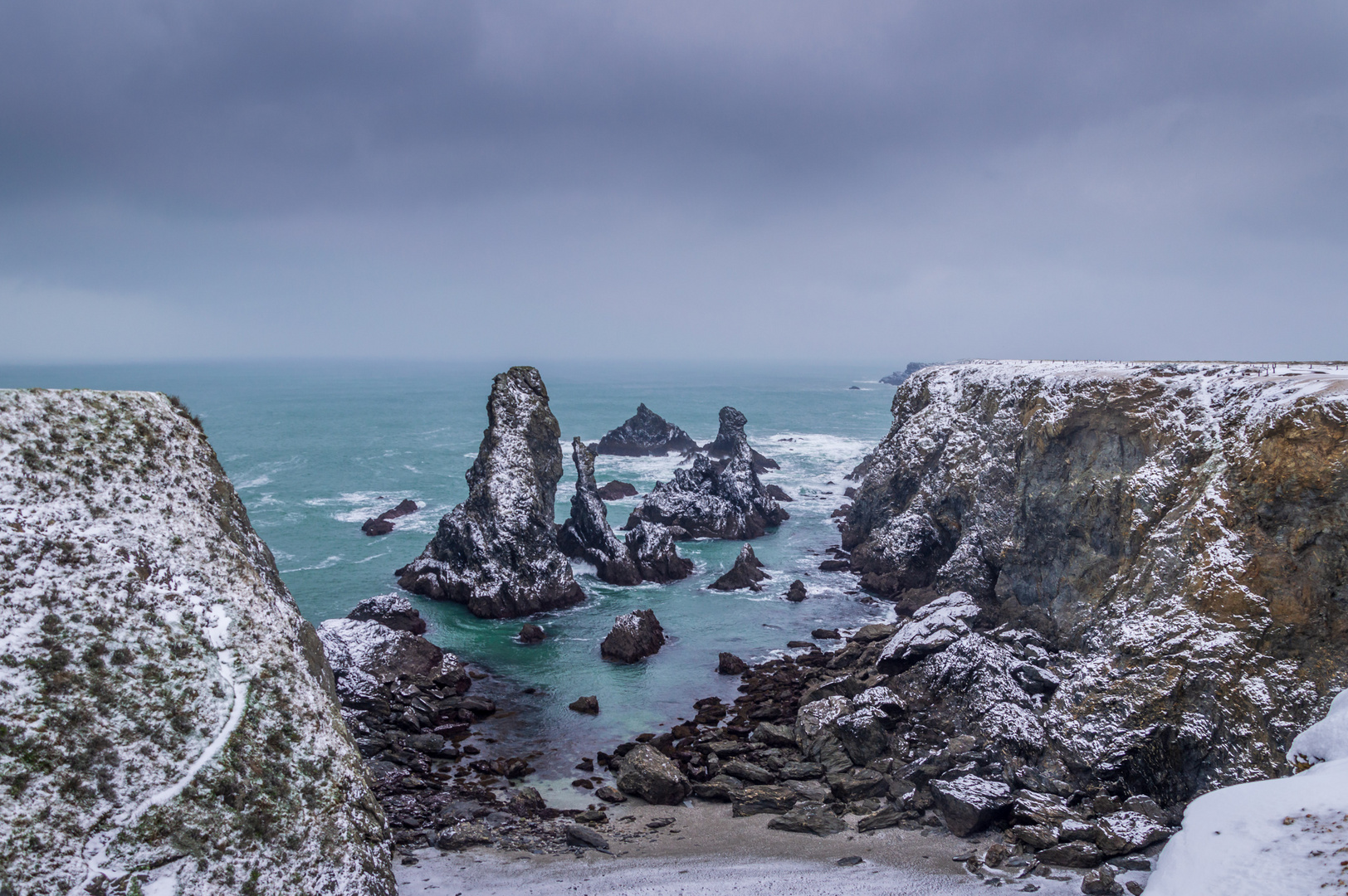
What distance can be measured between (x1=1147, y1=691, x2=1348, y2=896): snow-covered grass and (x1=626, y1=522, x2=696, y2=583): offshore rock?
123ft

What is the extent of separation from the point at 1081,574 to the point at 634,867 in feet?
75.4

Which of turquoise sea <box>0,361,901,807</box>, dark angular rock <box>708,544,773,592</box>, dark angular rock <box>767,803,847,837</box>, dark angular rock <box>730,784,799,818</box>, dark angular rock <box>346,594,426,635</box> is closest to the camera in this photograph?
dark angular rock <box>767,803,847,837</box>

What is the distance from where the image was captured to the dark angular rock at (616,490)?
76.3 m

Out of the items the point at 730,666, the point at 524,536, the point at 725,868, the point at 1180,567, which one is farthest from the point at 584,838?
the point at 524,536

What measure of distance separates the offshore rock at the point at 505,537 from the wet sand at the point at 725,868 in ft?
81.5

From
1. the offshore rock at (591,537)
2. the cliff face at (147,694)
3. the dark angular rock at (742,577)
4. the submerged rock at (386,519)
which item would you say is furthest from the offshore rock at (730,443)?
the cliff face at (147,694)

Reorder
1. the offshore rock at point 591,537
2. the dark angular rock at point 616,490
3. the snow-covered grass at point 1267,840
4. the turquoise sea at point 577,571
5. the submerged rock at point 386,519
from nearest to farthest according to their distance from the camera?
the snow-covered grass at point 1267,840, the turquoise sea at point 577,571, the offshore rock at point 591,537, the submerged rock at point 386,519, the dark angular rock at point 616,490

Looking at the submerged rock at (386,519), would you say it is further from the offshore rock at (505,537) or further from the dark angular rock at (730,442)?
the dark angular rock at (730,442)

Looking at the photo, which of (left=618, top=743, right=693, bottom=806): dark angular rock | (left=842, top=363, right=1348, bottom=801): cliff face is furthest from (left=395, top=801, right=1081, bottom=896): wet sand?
(left=842, top=363, right=1348, bottom=801): cliff face

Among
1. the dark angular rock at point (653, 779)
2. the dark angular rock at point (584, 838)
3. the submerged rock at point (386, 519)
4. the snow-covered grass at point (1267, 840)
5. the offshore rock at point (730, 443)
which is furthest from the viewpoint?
the offshore rock at point (730, 443)

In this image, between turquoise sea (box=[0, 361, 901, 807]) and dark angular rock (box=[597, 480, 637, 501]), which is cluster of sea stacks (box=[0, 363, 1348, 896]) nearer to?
turquoise sea (box=[0, 361, 901, 807])

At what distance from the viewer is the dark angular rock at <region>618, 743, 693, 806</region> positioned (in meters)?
25.4

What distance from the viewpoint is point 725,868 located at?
67.3 feet

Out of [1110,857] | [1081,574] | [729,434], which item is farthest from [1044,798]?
[729,434]
